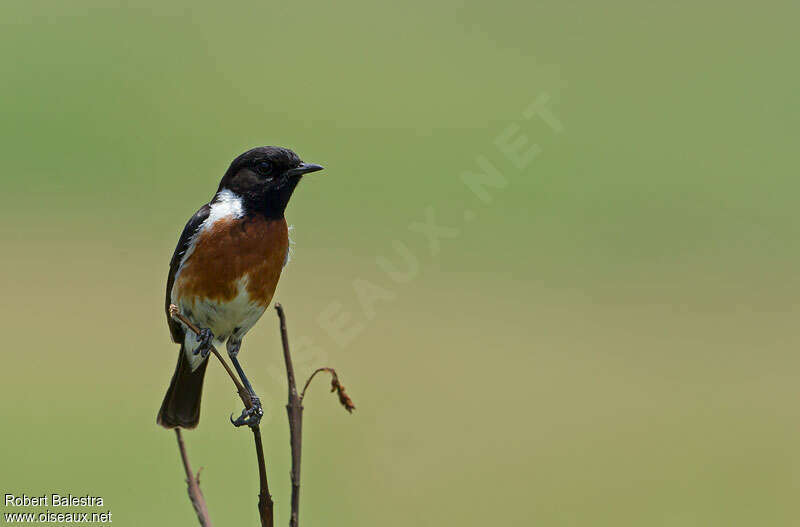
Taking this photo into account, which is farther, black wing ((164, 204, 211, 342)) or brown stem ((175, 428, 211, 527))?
black wing ((164, 204, 211, 342))

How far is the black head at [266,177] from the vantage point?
3.43 metres

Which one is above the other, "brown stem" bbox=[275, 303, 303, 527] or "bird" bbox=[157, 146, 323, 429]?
"bird" bbox=[157, 146, 323, 429]

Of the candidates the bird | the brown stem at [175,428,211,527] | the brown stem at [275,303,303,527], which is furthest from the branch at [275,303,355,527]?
the bird

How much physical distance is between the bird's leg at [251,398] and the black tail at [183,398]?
0.20 m

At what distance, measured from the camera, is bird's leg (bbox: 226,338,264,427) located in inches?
81.4

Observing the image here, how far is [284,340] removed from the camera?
2.10 m

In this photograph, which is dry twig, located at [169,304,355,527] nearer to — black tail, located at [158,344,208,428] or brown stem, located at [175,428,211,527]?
brown stem, located at [175,428,211,527]

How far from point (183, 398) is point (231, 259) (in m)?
0.71

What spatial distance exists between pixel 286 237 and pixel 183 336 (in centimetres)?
64

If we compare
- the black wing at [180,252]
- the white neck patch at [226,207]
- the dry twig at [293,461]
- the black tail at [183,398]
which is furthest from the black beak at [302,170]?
the dry twig at [293,461]

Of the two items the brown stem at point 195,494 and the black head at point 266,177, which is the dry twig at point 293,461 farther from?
the black head at point 266,177

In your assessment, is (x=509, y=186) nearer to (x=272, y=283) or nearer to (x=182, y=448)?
(x=272, y=283)

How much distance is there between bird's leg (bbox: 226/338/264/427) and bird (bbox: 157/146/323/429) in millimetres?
18

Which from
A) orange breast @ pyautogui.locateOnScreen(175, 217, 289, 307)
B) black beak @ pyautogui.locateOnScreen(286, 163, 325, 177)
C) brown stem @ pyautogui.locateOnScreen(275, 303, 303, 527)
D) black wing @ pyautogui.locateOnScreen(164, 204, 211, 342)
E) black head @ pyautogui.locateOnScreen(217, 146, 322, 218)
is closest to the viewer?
brown stem @ pyautogui.locateOnScreen(275, 303, 303, 527)
